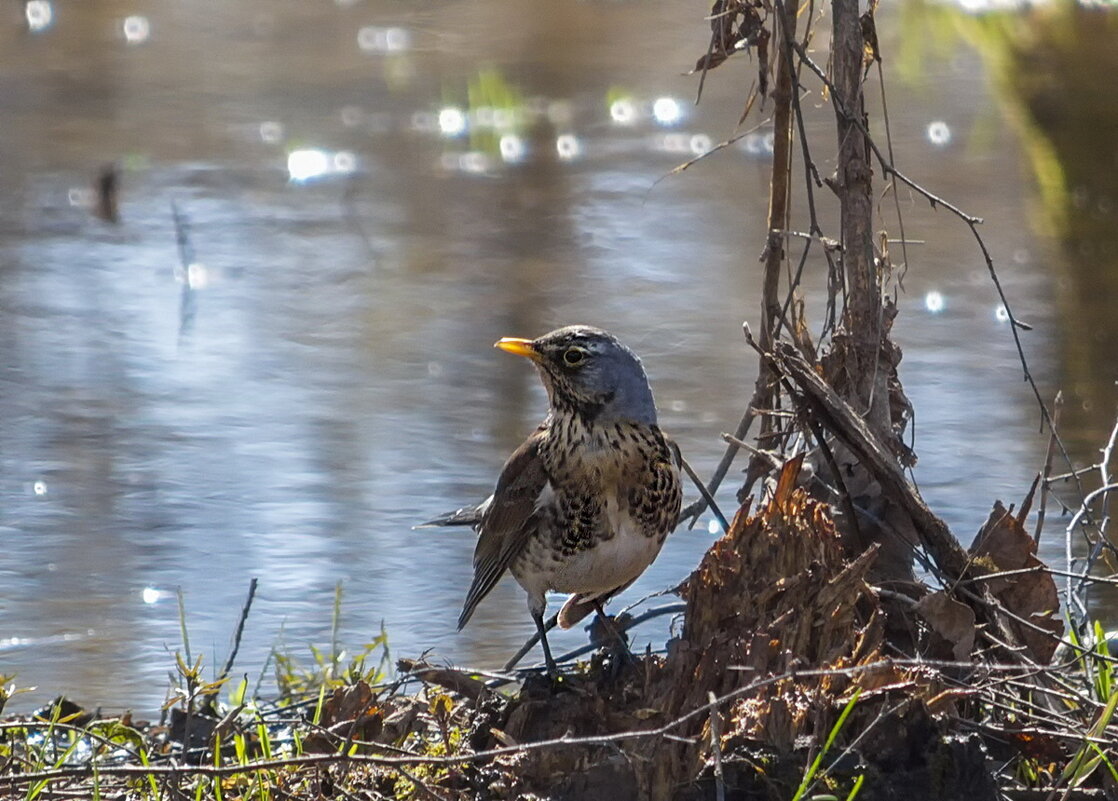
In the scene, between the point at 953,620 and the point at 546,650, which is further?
the point at 546,650

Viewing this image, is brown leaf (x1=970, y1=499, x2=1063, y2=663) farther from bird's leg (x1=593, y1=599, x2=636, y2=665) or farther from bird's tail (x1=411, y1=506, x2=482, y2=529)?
bird's tail (x1=411, y1=506, x2=482, y2=529)

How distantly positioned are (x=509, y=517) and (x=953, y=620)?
3.88ft

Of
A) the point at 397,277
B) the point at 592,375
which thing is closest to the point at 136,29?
the point at 397,277

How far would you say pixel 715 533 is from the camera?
644 cm

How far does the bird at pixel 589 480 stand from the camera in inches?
186

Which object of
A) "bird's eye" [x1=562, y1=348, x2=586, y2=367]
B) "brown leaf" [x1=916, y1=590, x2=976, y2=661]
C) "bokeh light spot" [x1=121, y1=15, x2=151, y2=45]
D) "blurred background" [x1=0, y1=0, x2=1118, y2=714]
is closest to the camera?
"brown leaf" [x1=916, y1=590, x2=976, y2=661]

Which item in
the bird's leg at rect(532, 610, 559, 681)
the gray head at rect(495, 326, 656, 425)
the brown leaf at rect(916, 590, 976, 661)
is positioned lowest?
the bird's leg at rect(532, 610, 559, 681)

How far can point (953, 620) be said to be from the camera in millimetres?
4352

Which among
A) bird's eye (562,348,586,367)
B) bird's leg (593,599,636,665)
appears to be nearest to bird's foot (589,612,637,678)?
bird's leg (593,599,636,665)

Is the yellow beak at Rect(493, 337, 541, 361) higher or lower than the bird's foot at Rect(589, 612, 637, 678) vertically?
higher

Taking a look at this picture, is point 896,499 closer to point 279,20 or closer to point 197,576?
point 197,576

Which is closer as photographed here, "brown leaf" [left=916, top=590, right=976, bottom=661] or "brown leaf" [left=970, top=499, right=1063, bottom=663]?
"brown leaf" [left=916, top=590, right=976, bottom=661]

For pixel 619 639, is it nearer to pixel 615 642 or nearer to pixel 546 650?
pixel 615 642

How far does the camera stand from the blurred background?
6117 mm
